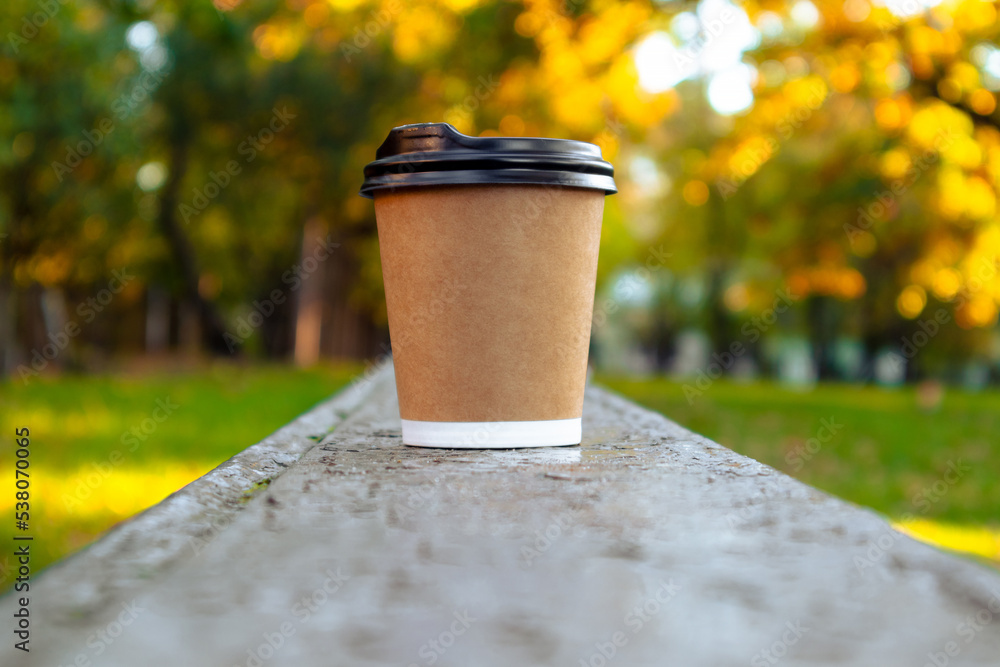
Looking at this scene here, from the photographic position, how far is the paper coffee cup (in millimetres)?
A: 1816

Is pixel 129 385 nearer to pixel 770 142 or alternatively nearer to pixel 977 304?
pixel 770 142

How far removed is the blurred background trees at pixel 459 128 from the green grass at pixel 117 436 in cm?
211

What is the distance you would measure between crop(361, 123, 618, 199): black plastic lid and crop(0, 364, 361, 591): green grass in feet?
10.3

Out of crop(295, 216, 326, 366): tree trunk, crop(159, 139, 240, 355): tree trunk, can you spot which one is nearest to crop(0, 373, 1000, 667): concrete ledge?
crop(159, 139, 240, 355): tree trunk

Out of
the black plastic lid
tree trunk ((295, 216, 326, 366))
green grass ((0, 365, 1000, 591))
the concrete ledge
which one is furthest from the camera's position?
tree trunk ((295, 216, 326, 366))

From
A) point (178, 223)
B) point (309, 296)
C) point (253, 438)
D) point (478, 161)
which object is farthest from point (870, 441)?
point (309, 296)

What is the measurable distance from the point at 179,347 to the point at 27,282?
48.4ft

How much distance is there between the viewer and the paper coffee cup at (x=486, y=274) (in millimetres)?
1816

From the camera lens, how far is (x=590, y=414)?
108 inches

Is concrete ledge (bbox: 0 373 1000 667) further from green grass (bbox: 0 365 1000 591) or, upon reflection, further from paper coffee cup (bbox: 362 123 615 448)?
green grass (bbox: 0 365 1000 591)

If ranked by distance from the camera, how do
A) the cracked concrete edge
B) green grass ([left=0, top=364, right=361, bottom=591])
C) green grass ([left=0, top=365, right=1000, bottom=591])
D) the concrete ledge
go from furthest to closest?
green grass ([left=0, top=365, right=1000, bottom=591]) → green grass ([left=0, top=364, right=361, bottom=591]) → the cracked concrete edge → the concrete ledge

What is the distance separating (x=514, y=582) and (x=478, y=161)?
999 millimetres

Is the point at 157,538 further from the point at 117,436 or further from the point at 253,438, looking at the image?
the point at 117,436

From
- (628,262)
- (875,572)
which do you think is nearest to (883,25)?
(875,572)
